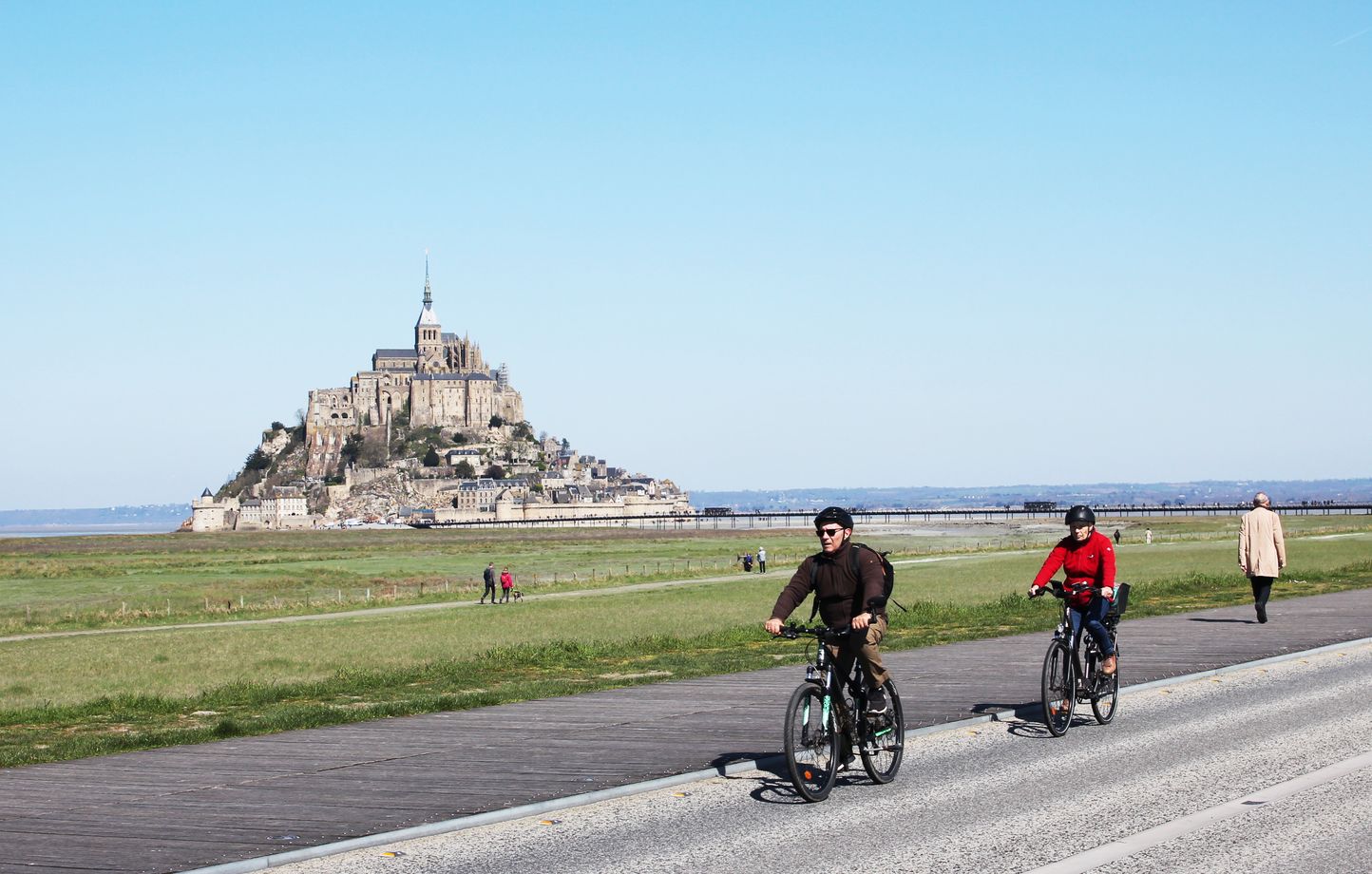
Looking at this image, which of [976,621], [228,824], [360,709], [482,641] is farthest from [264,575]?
[228,824]

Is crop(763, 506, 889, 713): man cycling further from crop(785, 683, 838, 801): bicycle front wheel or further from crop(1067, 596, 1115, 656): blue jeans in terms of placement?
crop(1067, 596, 1115, 656): blue jeans

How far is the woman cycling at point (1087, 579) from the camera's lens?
13.4 metres

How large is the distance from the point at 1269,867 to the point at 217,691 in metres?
14.7

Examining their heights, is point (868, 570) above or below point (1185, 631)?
above

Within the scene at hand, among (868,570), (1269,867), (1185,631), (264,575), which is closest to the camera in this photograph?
(1269,867)

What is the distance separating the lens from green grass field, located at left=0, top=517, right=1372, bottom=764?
54.3 ft

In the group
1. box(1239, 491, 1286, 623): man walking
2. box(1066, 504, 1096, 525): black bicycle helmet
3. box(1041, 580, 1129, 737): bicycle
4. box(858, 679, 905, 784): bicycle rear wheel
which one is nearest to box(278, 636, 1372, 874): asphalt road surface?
box(858, 679, 905, 784): bicycle rear wheel

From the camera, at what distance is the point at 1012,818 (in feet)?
31.4

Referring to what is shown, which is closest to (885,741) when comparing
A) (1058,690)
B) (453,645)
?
(1058,690)

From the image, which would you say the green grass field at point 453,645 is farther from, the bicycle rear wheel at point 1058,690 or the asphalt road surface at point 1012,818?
the bicycle rear wheel at point 1058,690

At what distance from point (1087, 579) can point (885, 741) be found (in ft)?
12.6

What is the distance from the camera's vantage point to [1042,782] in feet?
35.7

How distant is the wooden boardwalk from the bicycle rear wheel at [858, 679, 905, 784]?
131 cm

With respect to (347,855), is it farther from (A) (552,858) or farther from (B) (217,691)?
(B) (217,691)
